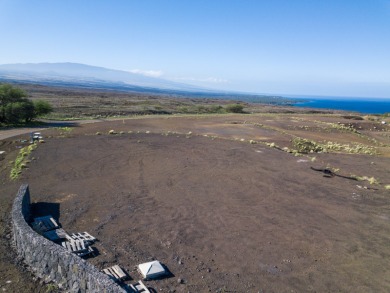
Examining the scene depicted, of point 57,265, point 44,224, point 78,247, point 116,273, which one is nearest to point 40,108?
point 44,224

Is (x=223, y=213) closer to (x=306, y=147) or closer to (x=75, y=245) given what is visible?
(x=75, y=245)

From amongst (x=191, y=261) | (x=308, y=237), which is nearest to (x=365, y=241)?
(x=308, y=237)

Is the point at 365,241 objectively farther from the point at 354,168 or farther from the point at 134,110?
the point at 134,110

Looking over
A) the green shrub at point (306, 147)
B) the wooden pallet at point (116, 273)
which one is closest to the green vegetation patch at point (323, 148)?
the green shrub at point (306, 147)

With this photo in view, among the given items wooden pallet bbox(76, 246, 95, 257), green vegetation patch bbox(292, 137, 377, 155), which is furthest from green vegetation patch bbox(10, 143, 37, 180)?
green vegetation patch bbox(292, 137, 377, 155)

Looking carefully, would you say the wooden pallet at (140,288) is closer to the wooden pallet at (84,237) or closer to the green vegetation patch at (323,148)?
the wooden pallet at (84,237)

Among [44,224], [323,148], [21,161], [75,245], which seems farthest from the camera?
[323,148]
